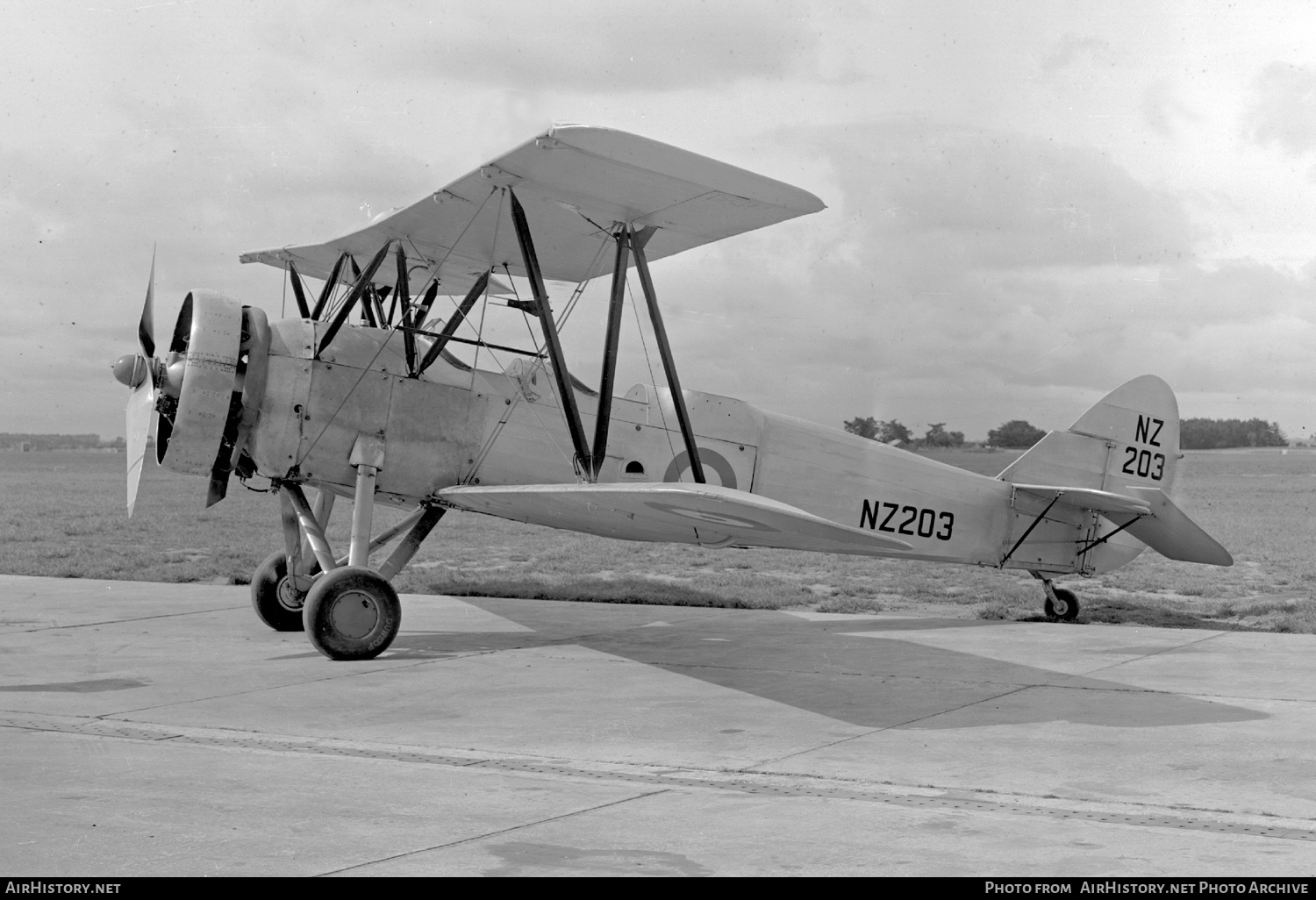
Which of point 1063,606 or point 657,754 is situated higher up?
point 1063,606

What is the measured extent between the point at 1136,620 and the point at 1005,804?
8106 mm

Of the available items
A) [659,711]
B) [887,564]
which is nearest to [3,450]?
[887,564]

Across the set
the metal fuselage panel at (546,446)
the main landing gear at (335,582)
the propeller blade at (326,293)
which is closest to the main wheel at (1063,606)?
→ the metal fuselage panel at (546,446)

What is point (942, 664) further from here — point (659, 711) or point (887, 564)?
point (887, 564)

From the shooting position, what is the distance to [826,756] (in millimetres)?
5688

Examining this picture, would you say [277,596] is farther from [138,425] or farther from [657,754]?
[657,754]

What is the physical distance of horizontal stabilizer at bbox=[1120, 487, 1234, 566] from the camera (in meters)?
10.9

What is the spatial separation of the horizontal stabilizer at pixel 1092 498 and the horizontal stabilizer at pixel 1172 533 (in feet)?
0.40

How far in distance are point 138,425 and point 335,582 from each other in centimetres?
220

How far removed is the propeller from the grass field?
4.84m

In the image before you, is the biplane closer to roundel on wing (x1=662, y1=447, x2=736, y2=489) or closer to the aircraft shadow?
roundel on wing (x1=662, y1=447, x2=736, y2=489)

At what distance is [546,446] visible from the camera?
10.1 m

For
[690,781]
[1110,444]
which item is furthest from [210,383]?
[1110,444]

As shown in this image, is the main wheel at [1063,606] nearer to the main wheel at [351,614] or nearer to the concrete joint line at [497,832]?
the main wheel at [351,614]
